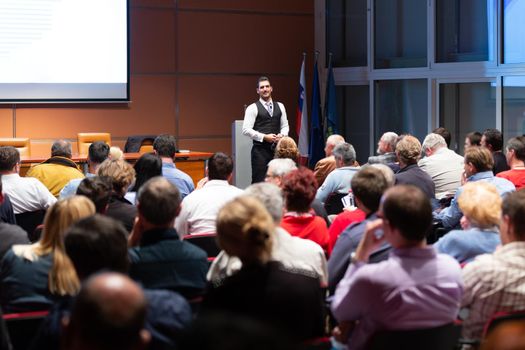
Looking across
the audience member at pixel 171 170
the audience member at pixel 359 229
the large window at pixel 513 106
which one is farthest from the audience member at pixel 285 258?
the large window at pixel 513 106

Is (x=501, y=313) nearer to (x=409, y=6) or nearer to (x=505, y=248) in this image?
(x=505, y=248)

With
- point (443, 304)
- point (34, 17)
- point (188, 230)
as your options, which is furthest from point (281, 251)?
point (34, 17)

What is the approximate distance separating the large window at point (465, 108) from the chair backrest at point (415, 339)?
7482 mm

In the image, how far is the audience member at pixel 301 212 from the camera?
4.05 meters

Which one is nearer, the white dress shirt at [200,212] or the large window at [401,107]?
the white dress shirt at [200,212]

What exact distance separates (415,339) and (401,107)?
28.7ft

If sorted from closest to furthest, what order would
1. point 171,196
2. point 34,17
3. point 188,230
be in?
point 171,196
point 188,230
point 34,17

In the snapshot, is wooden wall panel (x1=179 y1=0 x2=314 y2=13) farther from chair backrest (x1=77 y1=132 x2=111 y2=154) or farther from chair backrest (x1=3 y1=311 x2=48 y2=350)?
chair backrest (x1=3 y1=311 x2=48 y2=350)

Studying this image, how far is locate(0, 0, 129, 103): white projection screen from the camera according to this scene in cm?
992

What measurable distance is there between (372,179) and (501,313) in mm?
1125

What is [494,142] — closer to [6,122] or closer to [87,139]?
[87,139]

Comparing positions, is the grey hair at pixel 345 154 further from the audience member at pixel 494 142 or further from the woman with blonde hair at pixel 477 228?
the woman with blonde hair at pixel 477 228

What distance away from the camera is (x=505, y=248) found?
3096mm

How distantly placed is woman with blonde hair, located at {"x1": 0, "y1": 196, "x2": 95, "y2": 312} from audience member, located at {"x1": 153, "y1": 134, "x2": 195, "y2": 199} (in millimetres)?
2827
